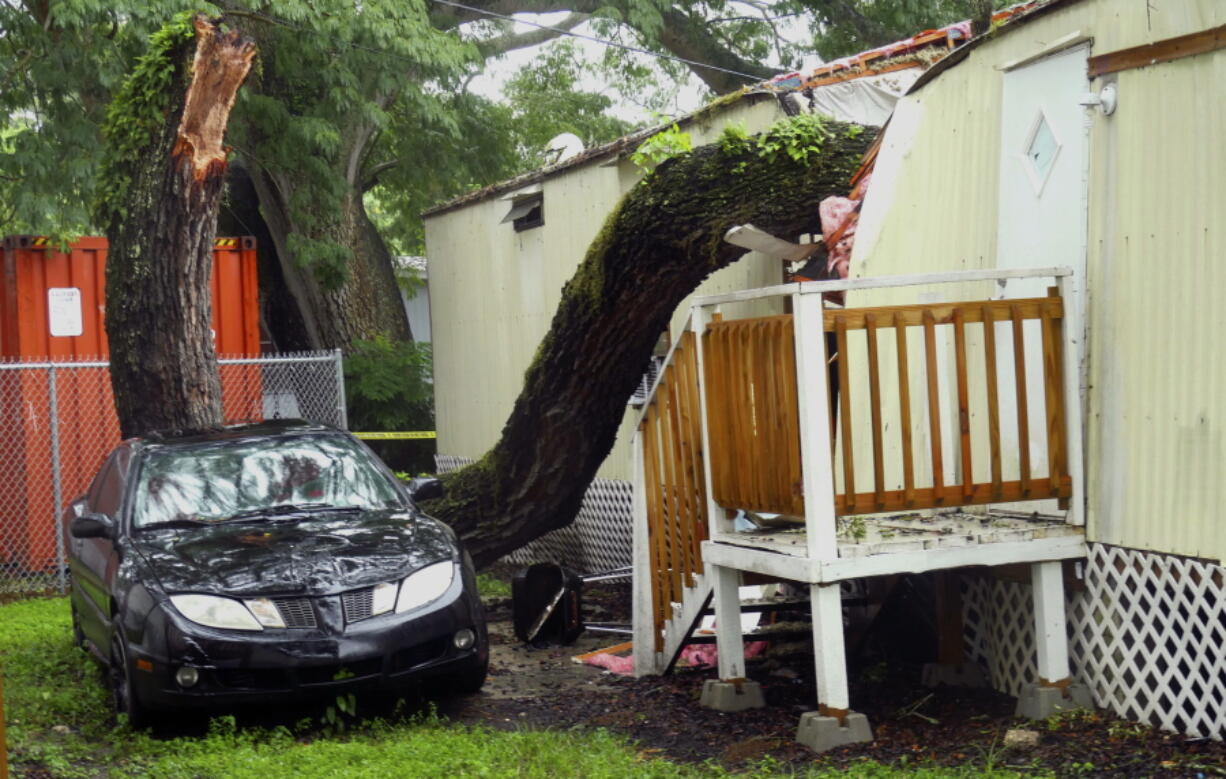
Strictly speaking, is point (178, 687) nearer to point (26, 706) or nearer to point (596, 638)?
point (26, 706)

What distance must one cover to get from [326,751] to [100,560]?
7.64 feet

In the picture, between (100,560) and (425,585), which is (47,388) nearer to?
(100,560)

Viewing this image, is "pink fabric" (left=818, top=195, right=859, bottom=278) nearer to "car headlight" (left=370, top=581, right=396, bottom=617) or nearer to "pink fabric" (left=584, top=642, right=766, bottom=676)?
"pink fabric" (left=584, top=642, right=766, bottom=676)

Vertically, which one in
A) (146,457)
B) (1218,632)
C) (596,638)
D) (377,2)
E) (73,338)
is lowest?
(596,638)

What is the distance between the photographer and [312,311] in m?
19.0

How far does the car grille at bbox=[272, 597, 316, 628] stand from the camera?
718 cm

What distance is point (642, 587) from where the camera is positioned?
28.0 ft

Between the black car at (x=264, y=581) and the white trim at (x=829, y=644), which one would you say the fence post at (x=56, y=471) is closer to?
the black car at (x=264, y=581)

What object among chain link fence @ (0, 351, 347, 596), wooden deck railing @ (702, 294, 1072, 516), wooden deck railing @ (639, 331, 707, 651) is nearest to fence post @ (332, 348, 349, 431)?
chain link fence @ (0, 351, 347, 596)

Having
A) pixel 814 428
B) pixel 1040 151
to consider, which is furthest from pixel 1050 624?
pixel 1040 151

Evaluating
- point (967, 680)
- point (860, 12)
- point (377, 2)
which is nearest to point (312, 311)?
point (377, 2)

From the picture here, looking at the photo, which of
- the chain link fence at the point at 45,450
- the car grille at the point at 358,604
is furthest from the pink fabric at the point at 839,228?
the chain link fence at the point at 45,450

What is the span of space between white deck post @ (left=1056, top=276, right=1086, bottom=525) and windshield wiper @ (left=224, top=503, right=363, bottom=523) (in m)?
4.09

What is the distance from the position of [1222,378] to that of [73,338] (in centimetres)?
1141
